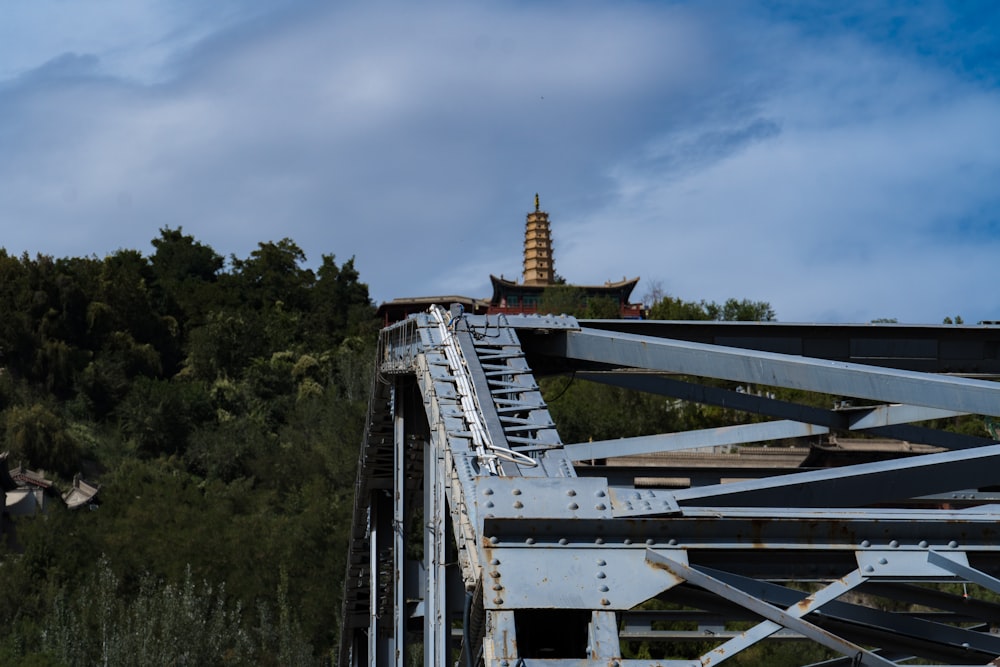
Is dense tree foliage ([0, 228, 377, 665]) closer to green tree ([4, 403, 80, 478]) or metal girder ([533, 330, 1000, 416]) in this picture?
green tree ([4, 403, 80, 478])

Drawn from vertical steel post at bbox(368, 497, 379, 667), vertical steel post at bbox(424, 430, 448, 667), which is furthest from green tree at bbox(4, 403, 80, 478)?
vertical steel post at bbox(424, 430, 448, 667)

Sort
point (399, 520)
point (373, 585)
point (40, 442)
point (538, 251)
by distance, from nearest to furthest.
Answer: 1. point (399, 520)
2. point (373, 585)
3. point (40, 442)
4. point (538, 251)

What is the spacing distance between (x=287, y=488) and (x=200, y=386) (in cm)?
1100

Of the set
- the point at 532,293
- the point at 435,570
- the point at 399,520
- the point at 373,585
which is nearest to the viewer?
the point at 435,570

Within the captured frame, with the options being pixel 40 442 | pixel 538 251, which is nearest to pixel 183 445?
pixel 40 442

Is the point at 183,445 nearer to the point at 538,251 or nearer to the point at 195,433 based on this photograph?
the point at 195,433

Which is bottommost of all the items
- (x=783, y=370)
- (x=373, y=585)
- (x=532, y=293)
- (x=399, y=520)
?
(x=373, y=585)

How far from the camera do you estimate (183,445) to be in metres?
50.3

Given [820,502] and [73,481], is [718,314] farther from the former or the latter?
[820,502]

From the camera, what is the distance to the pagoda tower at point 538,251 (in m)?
73.5

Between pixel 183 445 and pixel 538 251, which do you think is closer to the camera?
pixel 183 445

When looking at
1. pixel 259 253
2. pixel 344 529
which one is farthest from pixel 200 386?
pixel 344 529

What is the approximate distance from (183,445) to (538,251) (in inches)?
1146

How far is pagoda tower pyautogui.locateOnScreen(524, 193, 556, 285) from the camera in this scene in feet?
241
